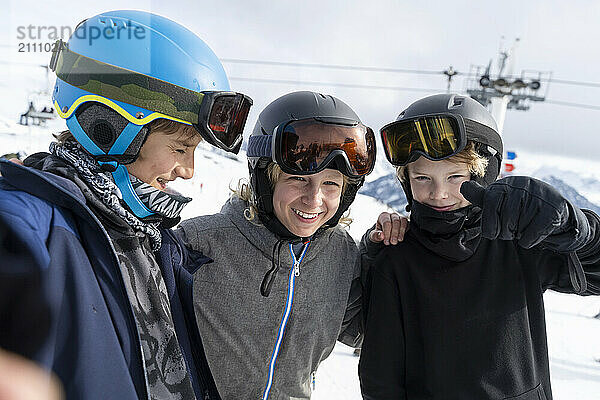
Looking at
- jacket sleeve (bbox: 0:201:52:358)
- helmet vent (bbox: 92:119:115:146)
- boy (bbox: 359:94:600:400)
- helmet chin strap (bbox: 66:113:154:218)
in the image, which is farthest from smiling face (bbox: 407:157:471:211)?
jacket sleeve (bbox: 0:201:52:358)

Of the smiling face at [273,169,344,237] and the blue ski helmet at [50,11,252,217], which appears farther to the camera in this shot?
the smiling face at [273,169,344,237]

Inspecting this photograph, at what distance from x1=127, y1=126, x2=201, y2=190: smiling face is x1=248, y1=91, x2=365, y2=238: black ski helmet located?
0.82 meters

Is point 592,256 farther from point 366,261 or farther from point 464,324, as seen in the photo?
point 366,261

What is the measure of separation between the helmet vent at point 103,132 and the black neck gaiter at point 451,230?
5.35 feet

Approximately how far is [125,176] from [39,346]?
0.80 metres

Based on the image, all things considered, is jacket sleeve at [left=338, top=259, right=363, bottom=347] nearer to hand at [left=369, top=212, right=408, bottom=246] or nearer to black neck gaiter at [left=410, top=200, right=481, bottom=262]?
hand at [left=369, top=212, right=408, bottom=246]

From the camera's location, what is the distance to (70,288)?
108 cm

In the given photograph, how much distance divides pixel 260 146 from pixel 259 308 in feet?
3.08

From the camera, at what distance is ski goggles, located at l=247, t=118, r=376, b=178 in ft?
8.19

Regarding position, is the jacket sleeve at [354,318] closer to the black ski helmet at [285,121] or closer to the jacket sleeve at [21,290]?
the black ski helmet at [285,121]

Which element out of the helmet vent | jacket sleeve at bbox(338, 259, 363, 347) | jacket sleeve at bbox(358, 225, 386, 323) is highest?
the helmet vent

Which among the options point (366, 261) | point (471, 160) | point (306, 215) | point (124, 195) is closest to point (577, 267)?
point (471, 160)

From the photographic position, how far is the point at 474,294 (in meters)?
2.36

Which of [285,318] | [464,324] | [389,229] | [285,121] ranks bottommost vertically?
[285,318]
